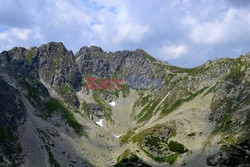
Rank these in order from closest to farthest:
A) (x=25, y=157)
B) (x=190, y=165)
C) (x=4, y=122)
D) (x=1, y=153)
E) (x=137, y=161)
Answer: (x=1, y=153), (x=25, y=157), (x=4, y=122), (x=190, y=165), (x=137, y=161)

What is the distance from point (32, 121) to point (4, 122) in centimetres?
2476

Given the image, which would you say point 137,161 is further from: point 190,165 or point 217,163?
point 217,163

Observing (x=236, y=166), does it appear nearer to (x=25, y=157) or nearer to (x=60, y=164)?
(x=60, y=164)

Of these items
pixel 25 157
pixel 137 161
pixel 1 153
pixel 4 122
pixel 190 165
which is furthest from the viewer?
pixel 137 161

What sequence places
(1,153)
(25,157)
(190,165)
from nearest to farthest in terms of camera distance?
(1,153) → (25,157) → (190,165)

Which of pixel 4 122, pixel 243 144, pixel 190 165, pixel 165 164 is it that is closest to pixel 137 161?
pixel 165 164

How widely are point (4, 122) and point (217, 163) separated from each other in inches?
4412

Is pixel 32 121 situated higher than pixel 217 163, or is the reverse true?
pixel 32 121

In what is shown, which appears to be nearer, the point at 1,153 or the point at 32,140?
the point at 1,153

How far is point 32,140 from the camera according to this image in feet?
581

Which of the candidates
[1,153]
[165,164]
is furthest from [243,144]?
[1,153]

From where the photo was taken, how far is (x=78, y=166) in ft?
627

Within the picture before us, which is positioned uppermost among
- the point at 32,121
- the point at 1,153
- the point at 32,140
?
the point at 32,121

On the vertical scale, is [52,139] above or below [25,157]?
above
